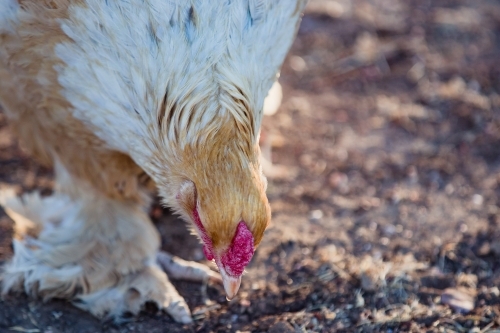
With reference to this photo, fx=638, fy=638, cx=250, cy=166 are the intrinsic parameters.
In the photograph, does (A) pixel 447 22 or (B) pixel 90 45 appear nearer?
(B) pixel 90 45

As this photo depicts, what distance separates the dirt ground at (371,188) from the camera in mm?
3219

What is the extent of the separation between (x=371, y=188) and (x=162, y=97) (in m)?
2.00

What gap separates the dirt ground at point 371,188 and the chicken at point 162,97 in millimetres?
507

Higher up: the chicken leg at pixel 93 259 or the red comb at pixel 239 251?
the red comb at pixel 239 251

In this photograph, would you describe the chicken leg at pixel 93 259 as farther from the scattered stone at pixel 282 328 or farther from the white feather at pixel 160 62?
the white feather at pixel 160 62

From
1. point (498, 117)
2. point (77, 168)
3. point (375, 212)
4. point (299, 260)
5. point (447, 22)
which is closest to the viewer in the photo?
point (77, 168)

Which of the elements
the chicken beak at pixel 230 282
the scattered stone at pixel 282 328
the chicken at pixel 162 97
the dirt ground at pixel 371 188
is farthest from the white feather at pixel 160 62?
the dirt ground at pixel 371 188

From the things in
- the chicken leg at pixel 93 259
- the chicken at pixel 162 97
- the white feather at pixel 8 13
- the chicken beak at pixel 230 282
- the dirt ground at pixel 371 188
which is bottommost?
the dirt ground at pixel 371 188

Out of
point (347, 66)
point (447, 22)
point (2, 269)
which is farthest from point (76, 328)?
point (447, 22)

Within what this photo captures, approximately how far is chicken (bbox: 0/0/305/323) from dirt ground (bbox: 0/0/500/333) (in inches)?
20.0

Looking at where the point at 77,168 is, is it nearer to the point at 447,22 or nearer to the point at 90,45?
the point at 90,45

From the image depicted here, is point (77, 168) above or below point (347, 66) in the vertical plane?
above

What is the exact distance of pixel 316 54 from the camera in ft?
18.6

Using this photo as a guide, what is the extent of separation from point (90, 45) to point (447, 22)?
13.7 feet
